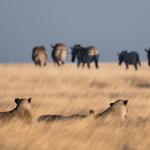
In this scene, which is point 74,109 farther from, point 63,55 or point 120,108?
point 63,55

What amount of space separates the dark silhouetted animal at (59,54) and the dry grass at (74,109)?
1529 cm

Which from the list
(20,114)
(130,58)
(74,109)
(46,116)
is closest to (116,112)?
(46,116)

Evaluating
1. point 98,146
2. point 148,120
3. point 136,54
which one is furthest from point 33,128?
point 136,54

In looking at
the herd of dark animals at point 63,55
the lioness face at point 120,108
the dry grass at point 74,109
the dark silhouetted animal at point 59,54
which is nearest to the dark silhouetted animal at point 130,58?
the herd of dark animals at point 63,55

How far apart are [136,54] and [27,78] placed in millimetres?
21225

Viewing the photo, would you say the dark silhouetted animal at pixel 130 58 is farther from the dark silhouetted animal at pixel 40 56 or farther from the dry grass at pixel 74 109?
the dry grass at pixel 74 109

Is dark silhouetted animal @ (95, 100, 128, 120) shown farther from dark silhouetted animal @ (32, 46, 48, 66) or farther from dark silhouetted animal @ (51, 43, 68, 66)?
dark silhouetted animal @ (51, 43, 68, 66)

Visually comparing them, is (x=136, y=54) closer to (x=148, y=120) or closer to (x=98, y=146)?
(x=148, y=120)

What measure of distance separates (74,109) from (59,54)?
27.0 meters

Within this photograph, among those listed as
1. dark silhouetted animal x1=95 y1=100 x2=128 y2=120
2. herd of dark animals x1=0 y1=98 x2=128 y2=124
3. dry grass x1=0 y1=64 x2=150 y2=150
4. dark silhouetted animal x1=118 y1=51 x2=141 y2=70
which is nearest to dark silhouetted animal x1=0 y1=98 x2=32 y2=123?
herd of dark animals x1=0 y1=98 x2=128 y2=124

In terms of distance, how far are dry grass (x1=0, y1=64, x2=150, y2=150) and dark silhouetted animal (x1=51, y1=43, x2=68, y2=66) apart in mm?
15286

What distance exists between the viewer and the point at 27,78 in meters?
22.5

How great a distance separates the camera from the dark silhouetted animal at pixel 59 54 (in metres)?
40.2

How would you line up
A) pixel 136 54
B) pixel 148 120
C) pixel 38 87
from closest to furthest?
pixel 148 120
pixel 38 87
pixel 136 54
